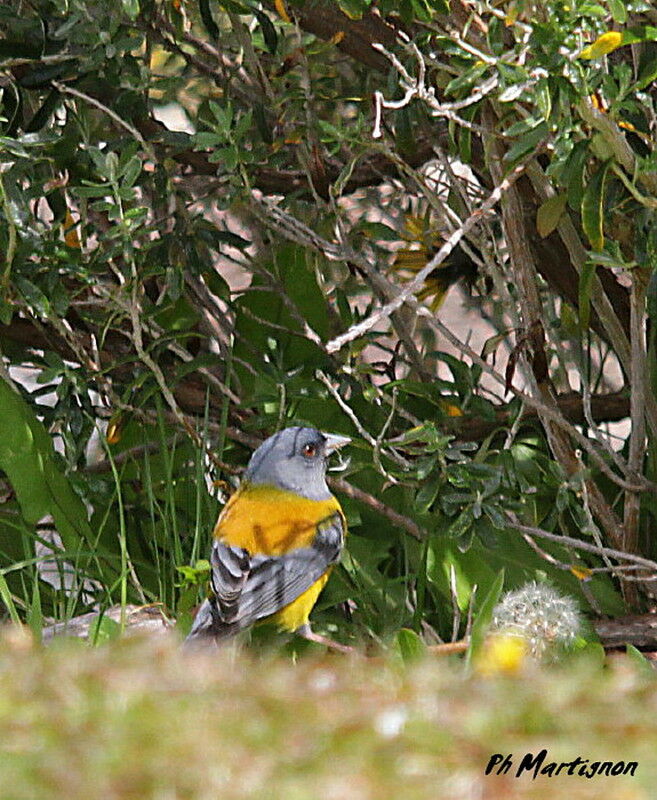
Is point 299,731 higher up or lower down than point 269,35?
lower down

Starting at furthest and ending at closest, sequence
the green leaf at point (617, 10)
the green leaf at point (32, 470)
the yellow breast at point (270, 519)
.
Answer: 1. the green leaf at point (32, 470)
2. the yellow breast at point (270, 519)
3. the green leaf at point (617, 10)

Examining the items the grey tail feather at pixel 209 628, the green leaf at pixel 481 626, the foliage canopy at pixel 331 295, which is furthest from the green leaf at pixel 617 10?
the grey tail feather at pixel 209 628

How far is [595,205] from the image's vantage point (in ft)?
7.38

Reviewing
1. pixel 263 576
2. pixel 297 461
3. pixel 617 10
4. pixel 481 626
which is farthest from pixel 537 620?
pixel 617 10

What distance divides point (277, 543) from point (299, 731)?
151cm

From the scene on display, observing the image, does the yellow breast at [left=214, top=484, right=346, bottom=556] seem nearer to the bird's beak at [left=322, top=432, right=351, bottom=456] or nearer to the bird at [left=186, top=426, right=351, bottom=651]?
the bird at [left=186, top=426, right=351, bottom=651]

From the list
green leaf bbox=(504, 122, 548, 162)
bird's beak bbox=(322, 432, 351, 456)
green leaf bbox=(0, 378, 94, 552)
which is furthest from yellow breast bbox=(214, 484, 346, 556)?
green leaf bbox=(504, 122, 548, 162)

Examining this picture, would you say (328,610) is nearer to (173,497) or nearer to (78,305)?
(173,497)

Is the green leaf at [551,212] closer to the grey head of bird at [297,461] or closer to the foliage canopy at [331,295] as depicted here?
the foliage canopy at [331,295]

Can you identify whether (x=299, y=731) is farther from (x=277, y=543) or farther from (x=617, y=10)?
(x=277, y=543)

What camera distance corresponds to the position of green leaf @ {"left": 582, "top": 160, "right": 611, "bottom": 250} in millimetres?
2232

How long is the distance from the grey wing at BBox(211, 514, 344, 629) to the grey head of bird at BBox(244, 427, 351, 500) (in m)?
0.15

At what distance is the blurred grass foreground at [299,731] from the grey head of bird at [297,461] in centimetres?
145

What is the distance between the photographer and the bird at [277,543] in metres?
2.49
